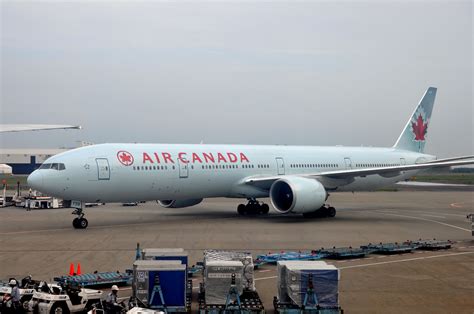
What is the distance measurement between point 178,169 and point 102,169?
4.13 m

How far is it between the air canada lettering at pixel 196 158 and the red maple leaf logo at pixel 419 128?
1658cm

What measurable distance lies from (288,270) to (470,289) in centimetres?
536

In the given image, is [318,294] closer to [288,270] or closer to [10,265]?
[288,270]

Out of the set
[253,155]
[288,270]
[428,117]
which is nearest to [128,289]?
[288,270]

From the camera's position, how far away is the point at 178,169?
1149 inches

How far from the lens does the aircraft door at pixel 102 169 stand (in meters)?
26.4

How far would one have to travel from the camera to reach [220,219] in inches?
1256

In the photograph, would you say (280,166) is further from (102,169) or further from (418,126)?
(418,126)

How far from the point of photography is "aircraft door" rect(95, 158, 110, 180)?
86.5 feet

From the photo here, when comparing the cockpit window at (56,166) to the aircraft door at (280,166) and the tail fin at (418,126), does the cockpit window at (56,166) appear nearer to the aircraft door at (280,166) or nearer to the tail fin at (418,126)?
the aircraft door at (280,166)

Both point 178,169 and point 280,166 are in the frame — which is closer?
point 178,169

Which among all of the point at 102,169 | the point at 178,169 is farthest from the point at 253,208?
the point at 102,169

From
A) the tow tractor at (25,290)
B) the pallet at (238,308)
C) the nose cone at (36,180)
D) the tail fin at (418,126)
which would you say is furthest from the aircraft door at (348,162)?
the tow tractor at (25,290)

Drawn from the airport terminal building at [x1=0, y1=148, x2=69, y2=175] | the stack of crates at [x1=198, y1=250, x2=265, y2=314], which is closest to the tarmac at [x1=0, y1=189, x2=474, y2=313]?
the stack of crates at [x1=198, y1=250, x2=265, y2=314]
